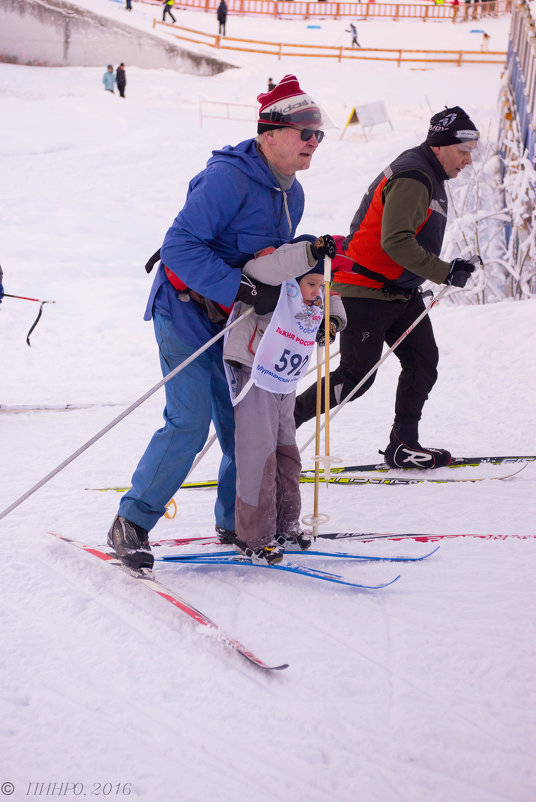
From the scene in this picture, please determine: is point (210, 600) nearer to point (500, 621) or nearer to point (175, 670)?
point (175, 670)

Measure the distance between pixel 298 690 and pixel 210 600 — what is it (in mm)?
604

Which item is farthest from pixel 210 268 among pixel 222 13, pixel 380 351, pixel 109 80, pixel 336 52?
pixel 222 13

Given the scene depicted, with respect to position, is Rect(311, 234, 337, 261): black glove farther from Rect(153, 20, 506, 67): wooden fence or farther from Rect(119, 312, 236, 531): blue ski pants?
Rect(153, 20, 506, 67): wooden fence

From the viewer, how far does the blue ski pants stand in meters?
2.70

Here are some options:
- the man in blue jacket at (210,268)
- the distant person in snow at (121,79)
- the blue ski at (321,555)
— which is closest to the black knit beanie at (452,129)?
the man in blue jacket at (210,268)

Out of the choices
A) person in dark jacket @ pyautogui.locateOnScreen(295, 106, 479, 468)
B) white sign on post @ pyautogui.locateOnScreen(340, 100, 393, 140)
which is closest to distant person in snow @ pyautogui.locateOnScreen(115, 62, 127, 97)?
white sign on post @ pyautogui.locateOnScreen(340, 100, 393, 140)

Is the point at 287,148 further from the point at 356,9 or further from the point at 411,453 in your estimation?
the point at 356,9

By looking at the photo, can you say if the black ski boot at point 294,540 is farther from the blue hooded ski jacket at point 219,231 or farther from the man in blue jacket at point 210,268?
the blue hooded ski jacket at point 219,231

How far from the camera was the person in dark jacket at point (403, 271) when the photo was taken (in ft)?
11.4

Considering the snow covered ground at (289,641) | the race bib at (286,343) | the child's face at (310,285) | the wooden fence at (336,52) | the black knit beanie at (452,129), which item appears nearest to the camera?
the snow covered ground at (289,641)

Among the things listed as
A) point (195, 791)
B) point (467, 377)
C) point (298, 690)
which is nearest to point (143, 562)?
point (298, 690)

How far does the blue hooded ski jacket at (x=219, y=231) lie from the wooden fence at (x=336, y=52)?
2481 centimetres

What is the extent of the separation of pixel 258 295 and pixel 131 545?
1065 millimetres

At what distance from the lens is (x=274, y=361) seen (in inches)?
104
